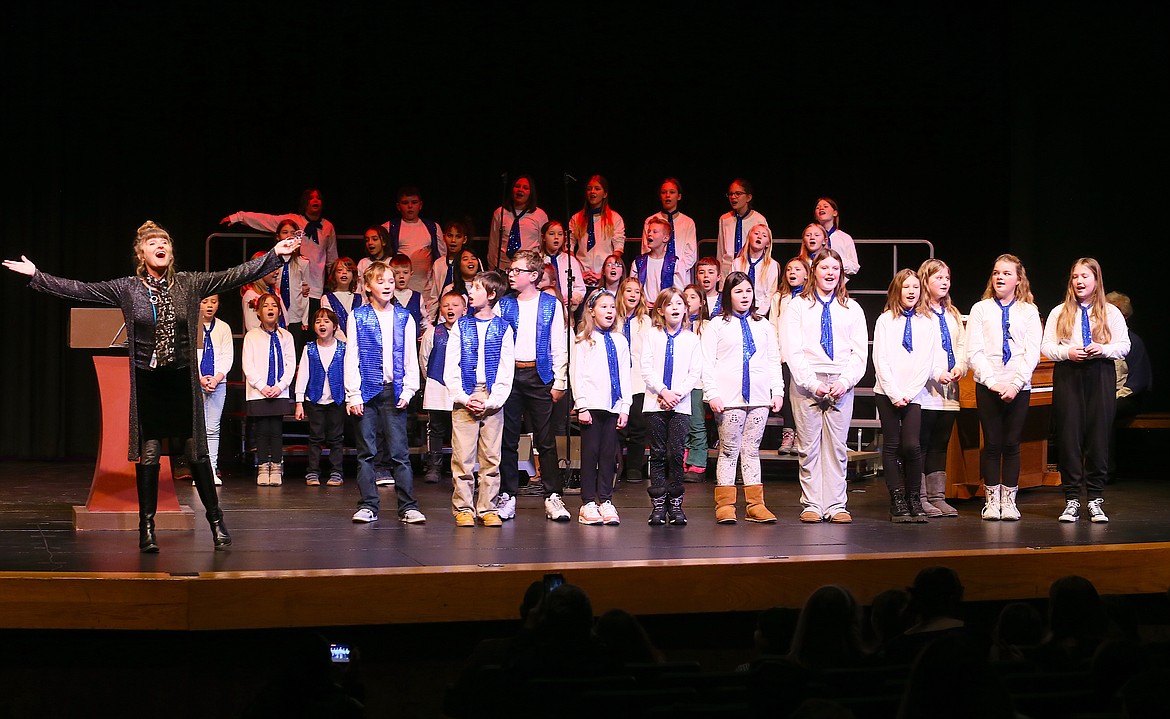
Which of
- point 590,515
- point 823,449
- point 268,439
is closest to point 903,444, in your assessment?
point 823,449

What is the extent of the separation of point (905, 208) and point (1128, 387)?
2.64 metres

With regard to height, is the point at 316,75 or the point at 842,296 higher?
the point at 316,75

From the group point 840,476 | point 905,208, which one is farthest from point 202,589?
point 905,208

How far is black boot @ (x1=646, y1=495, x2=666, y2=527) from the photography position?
20.3ft

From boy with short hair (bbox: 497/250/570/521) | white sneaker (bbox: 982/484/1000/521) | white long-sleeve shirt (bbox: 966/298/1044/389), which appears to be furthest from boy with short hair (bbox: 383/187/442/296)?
white sneaker (bbox: 982/484/1000/521)

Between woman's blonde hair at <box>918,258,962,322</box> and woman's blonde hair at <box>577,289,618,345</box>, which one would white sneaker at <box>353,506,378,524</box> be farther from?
woman's blonde hair at <box>918,258,962,322</box>

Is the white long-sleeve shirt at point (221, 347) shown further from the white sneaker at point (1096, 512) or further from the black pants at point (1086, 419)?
the white sneaker at point (1096, 512)

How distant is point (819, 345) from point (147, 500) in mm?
3382

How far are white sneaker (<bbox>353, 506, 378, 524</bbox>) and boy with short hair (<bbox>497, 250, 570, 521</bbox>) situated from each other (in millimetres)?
705

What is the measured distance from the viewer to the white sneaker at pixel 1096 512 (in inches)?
249

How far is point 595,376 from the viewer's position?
20.5 ft

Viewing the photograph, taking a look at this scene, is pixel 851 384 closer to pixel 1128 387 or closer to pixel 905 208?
pixel 1128 387

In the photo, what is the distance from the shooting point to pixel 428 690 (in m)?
4.59

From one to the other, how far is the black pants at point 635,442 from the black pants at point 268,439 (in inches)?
89.4
